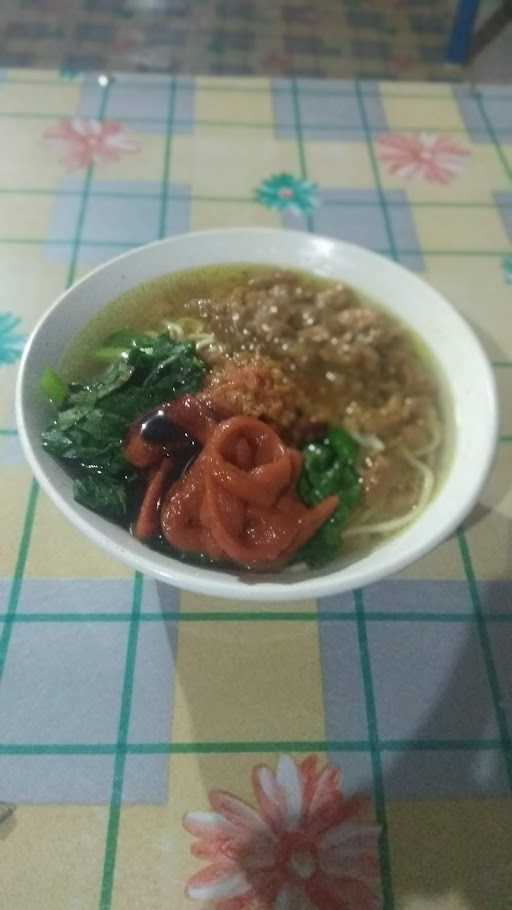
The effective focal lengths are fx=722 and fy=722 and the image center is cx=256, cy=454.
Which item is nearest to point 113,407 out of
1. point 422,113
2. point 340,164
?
point 340,164

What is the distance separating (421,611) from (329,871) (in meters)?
0.54

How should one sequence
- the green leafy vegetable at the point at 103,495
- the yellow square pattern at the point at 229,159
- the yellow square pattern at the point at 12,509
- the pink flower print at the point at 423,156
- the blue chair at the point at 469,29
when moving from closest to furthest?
the green leafy vegetable at the point at 103,495 → the yellow square pattern at the point at 12,509 → the yellow square pattern at the point at 229,159 → the pink flower print at the point at 423,156 → the blue chair at the point at 469,29

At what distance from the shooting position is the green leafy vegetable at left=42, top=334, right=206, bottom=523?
1.43 metres

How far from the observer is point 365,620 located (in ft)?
4.95

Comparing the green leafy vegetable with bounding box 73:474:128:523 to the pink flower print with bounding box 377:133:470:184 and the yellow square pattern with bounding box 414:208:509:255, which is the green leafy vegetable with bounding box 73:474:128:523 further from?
the pink flower print with bounding box 377:133:470:184

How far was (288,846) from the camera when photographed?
1236 millimetres

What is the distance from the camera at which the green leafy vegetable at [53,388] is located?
1.54m

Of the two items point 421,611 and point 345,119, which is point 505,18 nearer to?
point 345,119

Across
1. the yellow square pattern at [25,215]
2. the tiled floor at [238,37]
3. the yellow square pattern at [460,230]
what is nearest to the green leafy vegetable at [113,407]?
the yellow square pattern at [25,215]

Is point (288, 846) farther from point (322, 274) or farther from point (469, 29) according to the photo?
point (469, 29)

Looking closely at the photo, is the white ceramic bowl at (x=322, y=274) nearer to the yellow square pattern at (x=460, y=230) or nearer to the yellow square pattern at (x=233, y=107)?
the yellow square pattern at (x=460, y=230)

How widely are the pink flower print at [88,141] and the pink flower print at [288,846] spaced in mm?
2215

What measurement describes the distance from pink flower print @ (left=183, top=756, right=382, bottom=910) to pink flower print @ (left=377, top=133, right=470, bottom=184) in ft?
7.09

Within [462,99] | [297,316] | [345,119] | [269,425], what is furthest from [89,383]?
[462,99]
